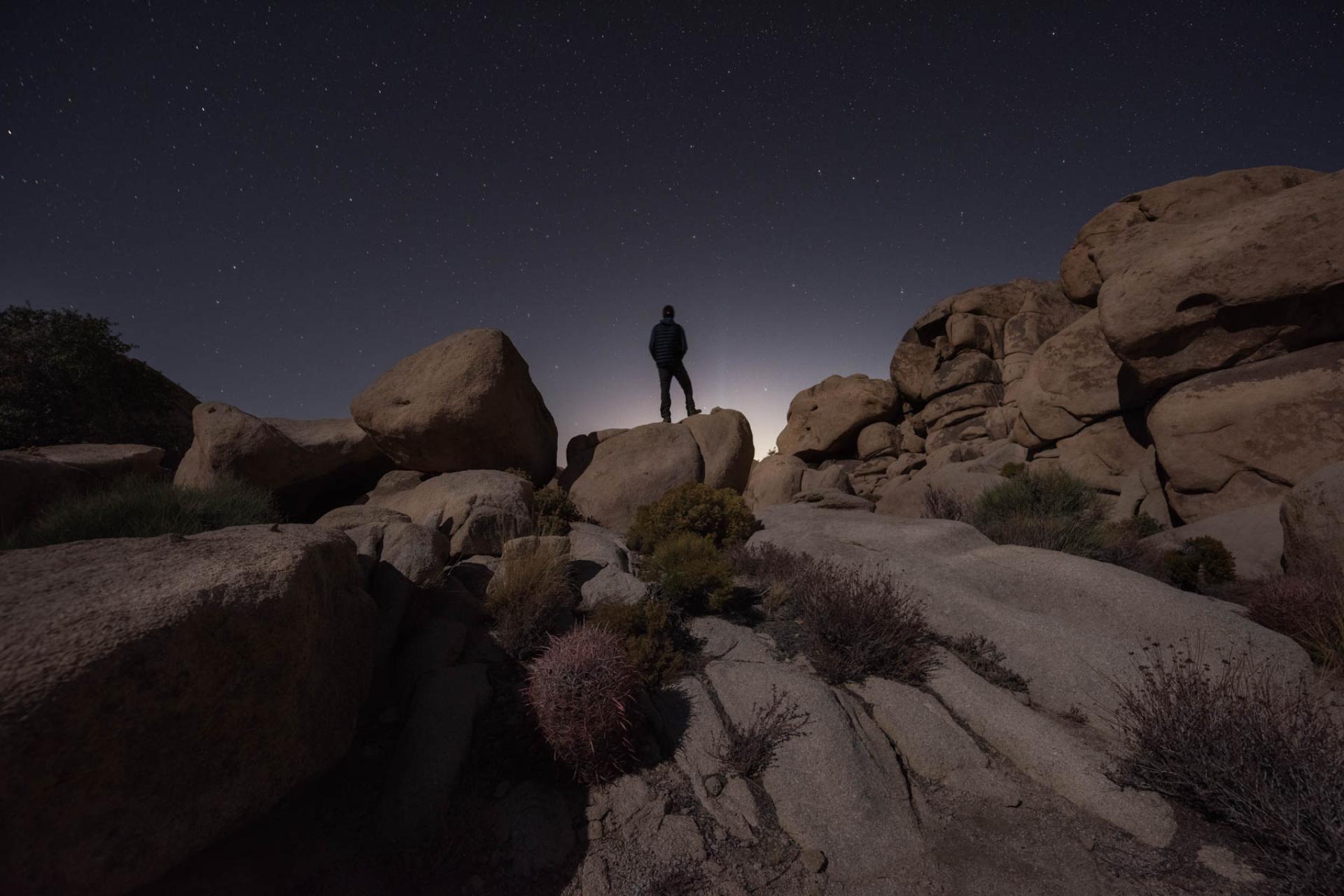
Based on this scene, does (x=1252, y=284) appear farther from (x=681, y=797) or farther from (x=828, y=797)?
(x=681, y=797)

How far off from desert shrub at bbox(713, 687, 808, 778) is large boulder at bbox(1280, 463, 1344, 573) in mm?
7448

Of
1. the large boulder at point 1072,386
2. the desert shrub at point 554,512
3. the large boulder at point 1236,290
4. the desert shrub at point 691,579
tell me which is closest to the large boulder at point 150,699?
the desert shrub at point 691,579

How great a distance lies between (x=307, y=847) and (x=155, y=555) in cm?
223

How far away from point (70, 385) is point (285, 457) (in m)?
17.5

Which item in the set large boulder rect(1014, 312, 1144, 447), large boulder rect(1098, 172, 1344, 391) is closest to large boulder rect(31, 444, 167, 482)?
large boulder rect(1098, 172, 1344, 391)

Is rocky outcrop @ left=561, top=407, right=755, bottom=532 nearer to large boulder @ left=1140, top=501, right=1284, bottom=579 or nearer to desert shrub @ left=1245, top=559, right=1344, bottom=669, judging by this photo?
desert shrub @ left=1245, top=559, right=1344, bottom=669

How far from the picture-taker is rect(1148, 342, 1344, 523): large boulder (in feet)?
27.6

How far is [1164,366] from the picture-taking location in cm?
1024

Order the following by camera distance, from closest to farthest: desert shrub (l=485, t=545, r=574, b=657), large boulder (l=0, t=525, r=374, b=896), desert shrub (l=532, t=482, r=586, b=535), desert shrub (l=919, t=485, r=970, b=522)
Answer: large boulder (l=0, t=525, r=374, b=896)
desert shrub (l=485, t=545, r=574, b=657)
desert shrub (l=532, t=482, r=586, b=535)
desert shrub (l=919, t=485, r=970, b=522)

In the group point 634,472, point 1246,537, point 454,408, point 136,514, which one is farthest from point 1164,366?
point 136,514

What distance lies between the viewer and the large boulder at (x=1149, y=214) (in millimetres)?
13867

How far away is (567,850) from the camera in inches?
137

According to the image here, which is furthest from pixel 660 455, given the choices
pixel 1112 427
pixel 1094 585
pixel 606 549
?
pixel 1112 427

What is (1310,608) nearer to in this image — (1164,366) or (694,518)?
(1164,366)
